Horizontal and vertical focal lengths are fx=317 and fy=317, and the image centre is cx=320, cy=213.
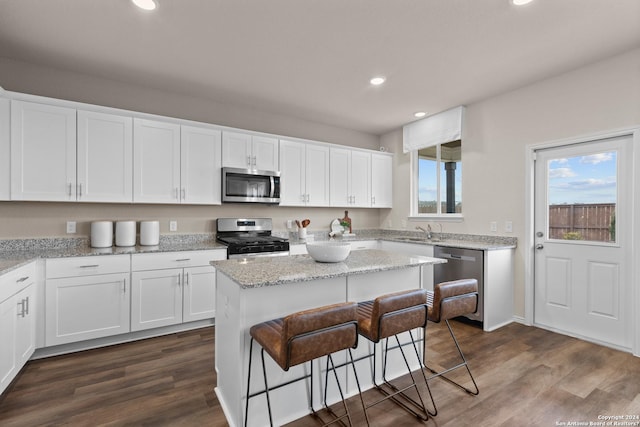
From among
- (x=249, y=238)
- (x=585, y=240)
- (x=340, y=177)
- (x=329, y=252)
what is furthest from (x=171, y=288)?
(x=585, y=240)

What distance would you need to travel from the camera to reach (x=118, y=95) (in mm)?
3432

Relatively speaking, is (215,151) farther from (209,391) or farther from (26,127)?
(209,391)

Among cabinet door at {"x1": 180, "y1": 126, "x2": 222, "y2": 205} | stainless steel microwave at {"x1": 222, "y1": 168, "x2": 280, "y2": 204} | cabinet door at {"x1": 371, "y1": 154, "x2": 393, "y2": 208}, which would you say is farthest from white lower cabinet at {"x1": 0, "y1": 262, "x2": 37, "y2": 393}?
cabinet door at {"x1": 371, "y1": 154, "x2": 393, "y2": 208}

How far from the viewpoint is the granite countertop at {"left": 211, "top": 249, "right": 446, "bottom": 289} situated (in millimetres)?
1708

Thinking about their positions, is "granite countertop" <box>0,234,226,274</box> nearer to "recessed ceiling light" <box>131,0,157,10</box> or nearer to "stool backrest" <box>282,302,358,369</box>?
"recessed ceiling light" <box>131,0,157,10</box>

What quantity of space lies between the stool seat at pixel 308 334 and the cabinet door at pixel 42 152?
2.54 m

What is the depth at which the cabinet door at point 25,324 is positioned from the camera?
7.53ft

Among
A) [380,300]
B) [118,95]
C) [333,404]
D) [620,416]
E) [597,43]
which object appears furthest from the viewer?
[118,95]

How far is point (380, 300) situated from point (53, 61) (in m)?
3.64

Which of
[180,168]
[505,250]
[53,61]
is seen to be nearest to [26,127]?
[53,61]

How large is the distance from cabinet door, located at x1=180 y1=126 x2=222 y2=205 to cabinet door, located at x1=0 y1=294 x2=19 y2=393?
1.68 meters

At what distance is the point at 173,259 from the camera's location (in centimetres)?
320

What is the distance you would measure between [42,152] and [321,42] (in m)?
2.66

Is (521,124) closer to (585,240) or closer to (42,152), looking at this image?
(585,240)
